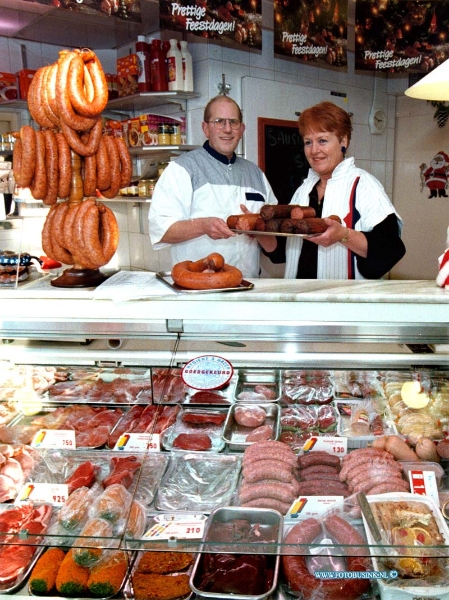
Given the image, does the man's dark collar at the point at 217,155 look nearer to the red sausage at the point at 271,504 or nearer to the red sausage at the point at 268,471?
the red sausage at the point at 268,471

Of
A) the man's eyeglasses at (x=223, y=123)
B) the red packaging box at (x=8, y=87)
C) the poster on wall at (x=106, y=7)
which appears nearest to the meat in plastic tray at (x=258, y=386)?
the man's eyeglasses at (x=223, y=123)

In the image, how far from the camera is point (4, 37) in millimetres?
6465

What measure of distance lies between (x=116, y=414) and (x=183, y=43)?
4433 millimetres

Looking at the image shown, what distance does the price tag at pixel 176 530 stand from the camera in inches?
68.1

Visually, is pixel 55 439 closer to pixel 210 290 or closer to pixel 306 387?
pixel 210 290

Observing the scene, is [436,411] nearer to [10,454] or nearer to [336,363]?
[336,363]

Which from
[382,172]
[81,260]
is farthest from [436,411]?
[382,172]

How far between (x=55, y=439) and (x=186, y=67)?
439cm

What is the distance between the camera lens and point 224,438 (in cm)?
223

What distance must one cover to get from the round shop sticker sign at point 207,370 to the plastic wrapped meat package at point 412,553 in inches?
29.7

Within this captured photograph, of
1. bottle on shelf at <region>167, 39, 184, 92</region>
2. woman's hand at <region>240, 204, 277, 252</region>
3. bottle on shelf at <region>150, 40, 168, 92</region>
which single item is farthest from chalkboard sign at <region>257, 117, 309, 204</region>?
woman's hand at <region>240, 204, 277, 252</region>

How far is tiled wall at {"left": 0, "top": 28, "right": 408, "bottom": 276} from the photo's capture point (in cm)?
573

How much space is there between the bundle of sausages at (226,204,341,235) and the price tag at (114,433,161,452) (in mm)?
944

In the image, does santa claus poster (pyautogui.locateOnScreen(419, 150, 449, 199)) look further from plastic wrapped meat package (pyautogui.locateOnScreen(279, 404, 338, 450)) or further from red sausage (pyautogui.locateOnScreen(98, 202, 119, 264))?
red sausage (pyautogui.locateOnScreen(98, 202, 119, 264))
